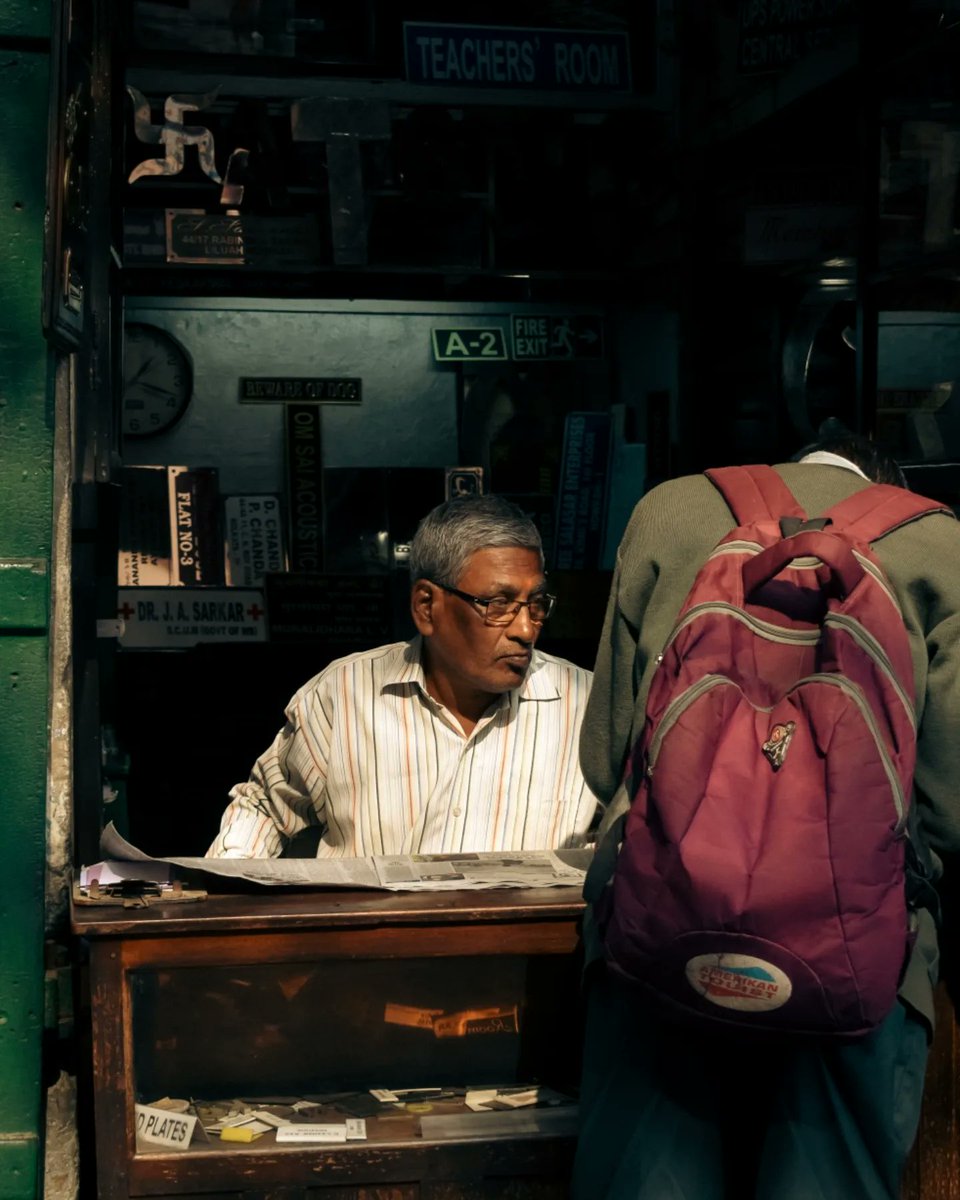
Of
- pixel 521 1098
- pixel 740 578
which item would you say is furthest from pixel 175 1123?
pixel 740 578

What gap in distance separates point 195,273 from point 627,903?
4402 millimetres

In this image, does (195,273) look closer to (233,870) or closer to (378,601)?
(378,601)

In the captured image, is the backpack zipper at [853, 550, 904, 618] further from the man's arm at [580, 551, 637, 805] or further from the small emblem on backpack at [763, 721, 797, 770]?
the man's arm at [580, 551, 637, 805]

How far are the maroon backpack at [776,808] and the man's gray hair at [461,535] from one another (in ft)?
3.45

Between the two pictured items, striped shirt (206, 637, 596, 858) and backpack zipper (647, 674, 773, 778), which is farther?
striped shirt (206, 637, 596, 858)

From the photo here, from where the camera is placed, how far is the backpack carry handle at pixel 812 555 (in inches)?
82.9

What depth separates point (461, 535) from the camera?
10.5 ft

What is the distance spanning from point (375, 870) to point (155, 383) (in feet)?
12.8

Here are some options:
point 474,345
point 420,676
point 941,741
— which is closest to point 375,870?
point 420,676

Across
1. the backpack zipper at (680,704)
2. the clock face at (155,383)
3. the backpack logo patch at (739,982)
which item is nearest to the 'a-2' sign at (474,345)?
the clock face at (155,383)

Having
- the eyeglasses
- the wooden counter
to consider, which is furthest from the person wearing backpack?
the eyeglasses

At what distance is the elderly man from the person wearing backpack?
2.47 feet

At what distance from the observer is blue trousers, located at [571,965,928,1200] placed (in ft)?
7.09

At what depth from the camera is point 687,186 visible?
5.88 meters
